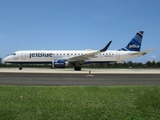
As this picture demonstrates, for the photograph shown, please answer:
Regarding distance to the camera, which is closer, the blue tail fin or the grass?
the grass

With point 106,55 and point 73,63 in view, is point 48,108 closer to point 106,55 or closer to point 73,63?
point 73,63

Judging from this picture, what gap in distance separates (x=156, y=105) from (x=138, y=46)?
3503cm

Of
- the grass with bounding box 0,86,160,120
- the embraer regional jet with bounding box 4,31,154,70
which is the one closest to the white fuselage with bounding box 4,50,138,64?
the embraer regional jet with bounding box 4,31,154,70

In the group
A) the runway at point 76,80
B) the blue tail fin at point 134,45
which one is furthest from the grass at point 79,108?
the blue tail fin at point 134,45

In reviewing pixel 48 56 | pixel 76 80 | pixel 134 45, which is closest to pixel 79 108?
pixel 76 80

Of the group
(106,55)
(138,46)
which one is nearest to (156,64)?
(138,46)

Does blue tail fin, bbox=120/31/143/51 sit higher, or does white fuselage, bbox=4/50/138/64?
blue tail fin, bbox=120/31/143/51

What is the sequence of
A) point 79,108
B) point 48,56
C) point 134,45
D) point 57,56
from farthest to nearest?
point 134,45 < point 57,56 < point 48,56 < point 79,108

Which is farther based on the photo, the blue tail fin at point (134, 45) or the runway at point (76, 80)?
the blue tail fin at point (134, 45)

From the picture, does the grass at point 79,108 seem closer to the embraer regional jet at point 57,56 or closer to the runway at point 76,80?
the runway at point 76,80

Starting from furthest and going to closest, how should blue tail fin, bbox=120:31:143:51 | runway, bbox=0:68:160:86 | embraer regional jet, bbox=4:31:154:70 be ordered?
1. blue tail fin, bbox=120:31:143:51
2. embraer regional jet, bbox=4:31:154:70
3. runway, bbox=0:68:160:86

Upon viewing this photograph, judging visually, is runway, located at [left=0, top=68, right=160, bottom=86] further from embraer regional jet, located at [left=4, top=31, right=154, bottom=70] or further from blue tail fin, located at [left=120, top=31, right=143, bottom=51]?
blue tail fin, located at [left=120, top=31, right=143, bottom=51]

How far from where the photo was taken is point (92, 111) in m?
4.99

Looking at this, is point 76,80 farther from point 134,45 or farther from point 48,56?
point 134,45
